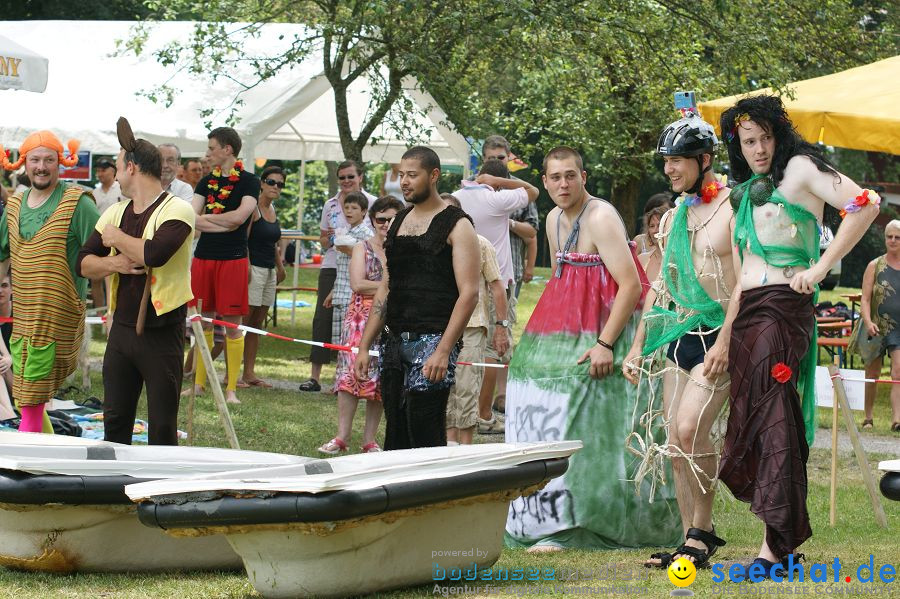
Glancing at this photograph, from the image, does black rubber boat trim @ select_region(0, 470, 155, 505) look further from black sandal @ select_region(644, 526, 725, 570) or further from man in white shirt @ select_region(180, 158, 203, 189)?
man in white shirt @ select_region(180, 158, 203, 189)

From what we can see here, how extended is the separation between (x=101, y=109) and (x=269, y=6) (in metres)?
2.76

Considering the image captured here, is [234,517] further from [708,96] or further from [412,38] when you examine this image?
[708,96]

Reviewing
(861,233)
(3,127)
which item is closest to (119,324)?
(861,233)

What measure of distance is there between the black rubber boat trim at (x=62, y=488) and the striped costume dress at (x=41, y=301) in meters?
2.51

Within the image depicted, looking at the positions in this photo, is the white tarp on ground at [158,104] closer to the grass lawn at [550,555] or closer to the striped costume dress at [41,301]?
the grass lawn at [550,555]

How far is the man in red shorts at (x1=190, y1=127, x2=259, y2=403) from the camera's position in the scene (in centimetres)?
1095

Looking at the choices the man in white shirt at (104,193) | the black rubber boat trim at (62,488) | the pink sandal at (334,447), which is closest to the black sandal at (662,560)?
the black rubber boat trim at (62,488)

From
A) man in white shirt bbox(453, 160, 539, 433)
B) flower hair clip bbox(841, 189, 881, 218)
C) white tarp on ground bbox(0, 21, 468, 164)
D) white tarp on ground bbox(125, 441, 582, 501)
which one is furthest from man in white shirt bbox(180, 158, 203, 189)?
flower hair clip bbox(841, 189, 881, 218)

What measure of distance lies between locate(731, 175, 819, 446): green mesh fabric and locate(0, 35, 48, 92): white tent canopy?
550cm

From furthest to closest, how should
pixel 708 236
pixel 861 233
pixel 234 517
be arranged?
pixel 708 236 → pixel 861 233 → pixel 234 517

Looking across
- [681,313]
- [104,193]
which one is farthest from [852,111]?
[104,193]

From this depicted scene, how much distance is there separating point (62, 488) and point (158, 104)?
398 inches

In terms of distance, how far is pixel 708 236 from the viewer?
19.5ft

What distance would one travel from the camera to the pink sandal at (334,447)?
9.55 m
